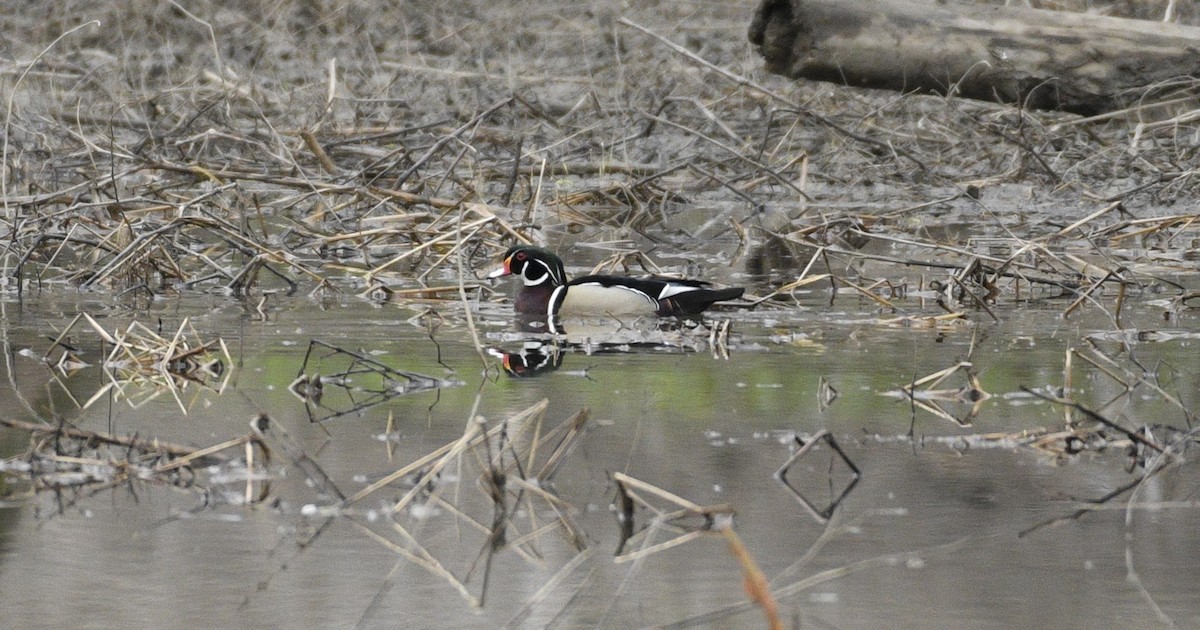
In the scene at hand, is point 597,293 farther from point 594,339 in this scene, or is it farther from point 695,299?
point 594,339

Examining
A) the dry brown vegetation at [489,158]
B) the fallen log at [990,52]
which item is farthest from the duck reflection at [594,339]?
the fallen log at [990,52]

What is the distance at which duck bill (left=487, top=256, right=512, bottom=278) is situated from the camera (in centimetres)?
841

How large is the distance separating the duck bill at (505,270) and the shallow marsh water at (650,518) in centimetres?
188

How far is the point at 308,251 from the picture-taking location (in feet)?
33.7

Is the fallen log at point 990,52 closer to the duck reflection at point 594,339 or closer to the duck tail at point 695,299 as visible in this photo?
the duck tail at point 695,299

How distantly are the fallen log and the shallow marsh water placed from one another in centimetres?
560

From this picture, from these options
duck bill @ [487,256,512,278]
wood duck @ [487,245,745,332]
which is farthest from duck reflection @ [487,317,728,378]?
duck bill @ [487,256,512,278]

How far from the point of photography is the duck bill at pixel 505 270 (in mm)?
8414

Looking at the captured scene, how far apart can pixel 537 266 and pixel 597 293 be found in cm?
33

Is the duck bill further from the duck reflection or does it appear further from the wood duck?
the duck reflection

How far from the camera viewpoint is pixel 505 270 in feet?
27.8

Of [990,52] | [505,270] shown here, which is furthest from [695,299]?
[990,52]

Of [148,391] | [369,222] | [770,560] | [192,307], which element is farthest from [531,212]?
[770,560]

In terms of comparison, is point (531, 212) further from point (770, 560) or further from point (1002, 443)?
point (770, 560)
